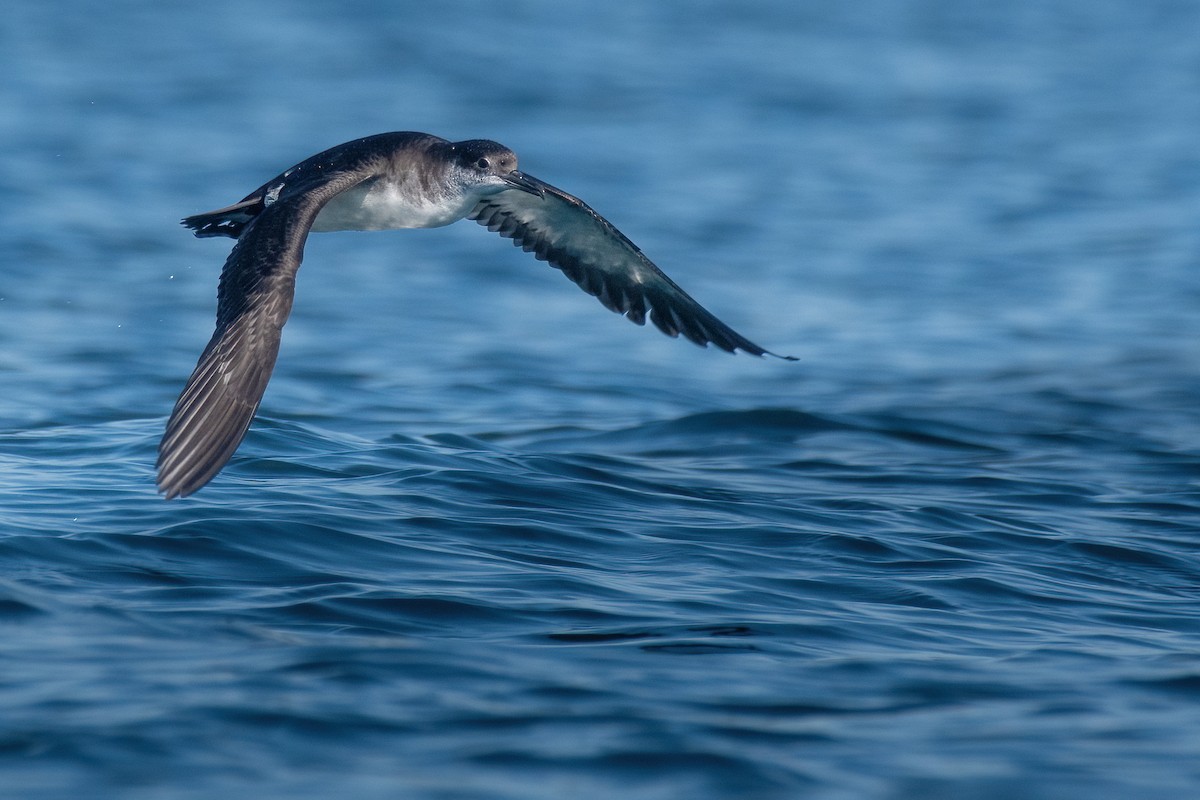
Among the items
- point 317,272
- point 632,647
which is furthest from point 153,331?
point 632,647

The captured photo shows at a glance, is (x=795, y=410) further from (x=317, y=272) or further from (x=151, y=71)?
(x=151, y=71)

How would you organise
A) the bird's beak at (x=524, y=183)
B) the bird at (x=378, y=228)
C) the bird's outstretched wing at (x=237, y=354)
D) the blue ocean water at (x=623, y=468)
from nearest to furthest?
the blue ocean water at (x=623, y=468) < the bird's outstretched wing at (x=237, y=354) < the bird at (x=378, y=228) < the bird's beak at (x=524, y=183)

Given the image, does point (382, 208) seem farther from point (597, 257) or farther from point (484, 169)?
point (597, 257)

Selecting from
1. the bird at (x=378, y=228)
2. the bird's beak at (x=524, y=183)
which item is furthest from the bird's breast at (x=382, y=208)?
the bird's beak at (x=524, y=183)

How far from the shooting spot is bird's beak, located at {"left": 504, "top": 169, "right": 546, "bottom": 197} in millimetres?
8234

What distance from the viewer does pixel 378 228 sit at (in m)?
8.40

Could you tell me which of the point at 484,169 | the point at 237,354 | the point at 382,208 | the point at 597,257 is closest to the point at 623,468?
the point at 597,257

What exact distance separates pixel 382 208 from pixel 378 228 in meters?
0.12

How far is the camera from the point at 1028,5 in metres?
31.5

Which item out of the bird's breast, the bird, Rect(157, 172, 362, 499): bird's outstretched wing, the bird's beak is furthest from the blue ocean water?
the bird's beak

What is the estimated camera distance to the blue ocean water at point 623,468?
520cm

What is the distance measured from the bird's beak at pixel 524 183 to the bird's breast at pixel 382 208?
0.26m

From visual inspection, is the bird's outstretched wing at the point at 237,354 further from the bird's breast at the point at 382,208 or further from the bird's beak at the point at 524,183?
the bird's beak at the point at 524,183

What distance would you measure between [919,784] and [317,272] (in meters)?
9.91
